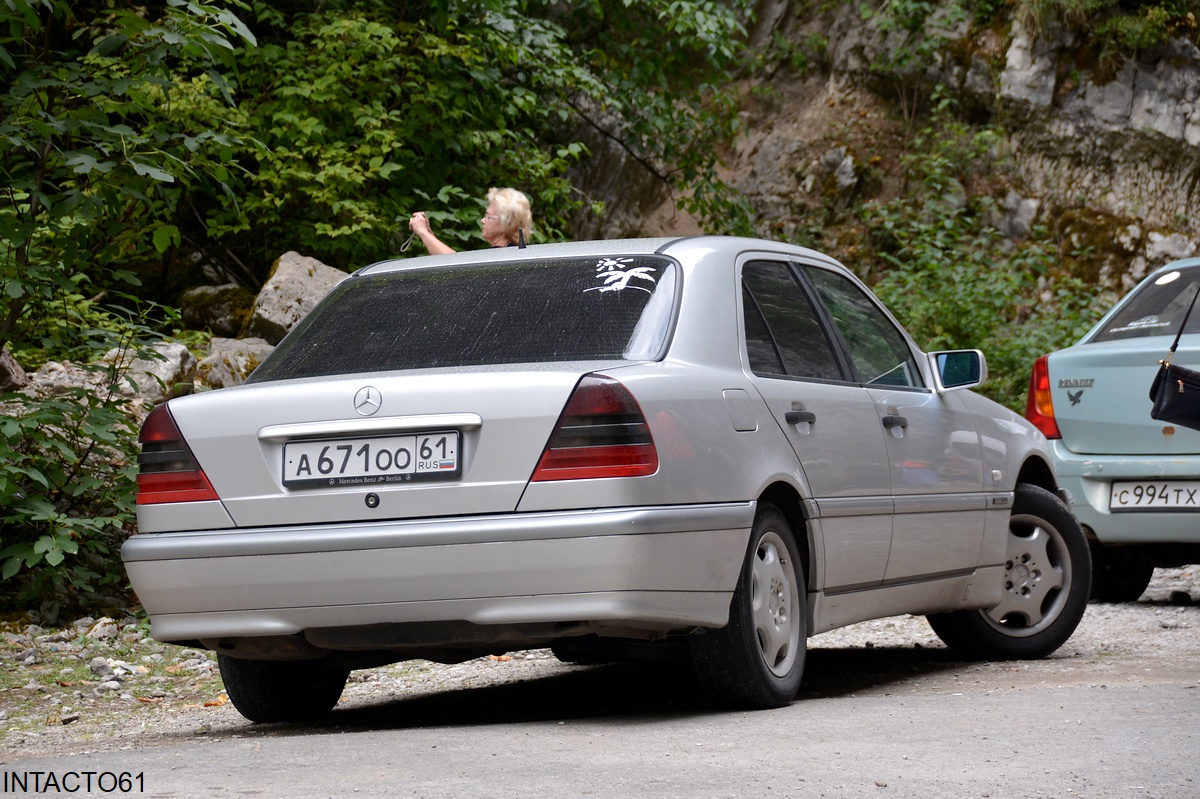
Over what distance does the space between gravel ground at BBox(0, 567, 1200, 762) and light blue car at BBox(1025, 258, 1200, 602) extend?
0.49m

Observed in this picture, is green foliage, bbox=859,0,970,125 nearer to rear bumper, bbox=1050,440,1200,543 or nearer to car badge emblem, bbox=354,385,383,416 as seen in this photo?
rear bumper, bbox=1050,440,1200,543

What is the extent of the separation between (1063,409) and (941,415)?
7.21 ft

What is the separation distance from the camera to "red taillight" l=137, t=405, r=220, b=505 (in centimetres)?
449

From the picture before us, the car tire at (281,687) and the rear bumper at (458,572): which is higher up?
the rear bumper at (458,572)

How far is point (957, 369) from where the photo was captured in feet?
20.2

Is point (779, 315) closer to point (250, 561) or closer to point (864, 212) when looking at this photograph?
point (250, 561)

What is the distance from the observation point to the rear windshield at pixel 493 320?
4.61 metres

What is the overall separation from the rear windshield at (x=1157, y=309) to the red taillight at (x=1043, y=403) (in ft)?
1.24

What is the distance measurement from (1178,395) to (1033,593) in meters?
1.04

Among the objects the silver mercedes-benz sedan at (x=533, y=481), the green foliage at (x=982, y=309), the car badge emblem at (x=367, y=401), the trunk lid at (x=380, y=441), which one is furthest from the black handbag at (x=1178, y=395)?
the green foliage at (x=982, y=309)

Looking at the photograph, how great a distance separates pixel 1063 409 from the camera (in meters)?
8.02

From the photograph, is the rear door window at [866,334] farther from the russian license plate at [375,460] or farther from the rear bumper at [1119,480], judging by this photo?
the rear bumper at [1119,480]

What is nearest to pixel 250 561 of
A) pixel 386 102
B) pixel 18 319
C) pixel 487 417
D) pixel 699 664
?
pixel 487 417

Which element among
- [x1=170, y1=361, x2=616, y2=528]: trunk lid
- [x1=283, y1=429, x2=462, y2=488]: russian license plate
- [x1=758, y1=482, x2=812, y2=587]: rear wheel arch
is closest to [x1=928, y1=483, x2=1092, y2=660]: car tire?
[x1=758, y1=482, x2=812, y2=587]: rear wheel arch
